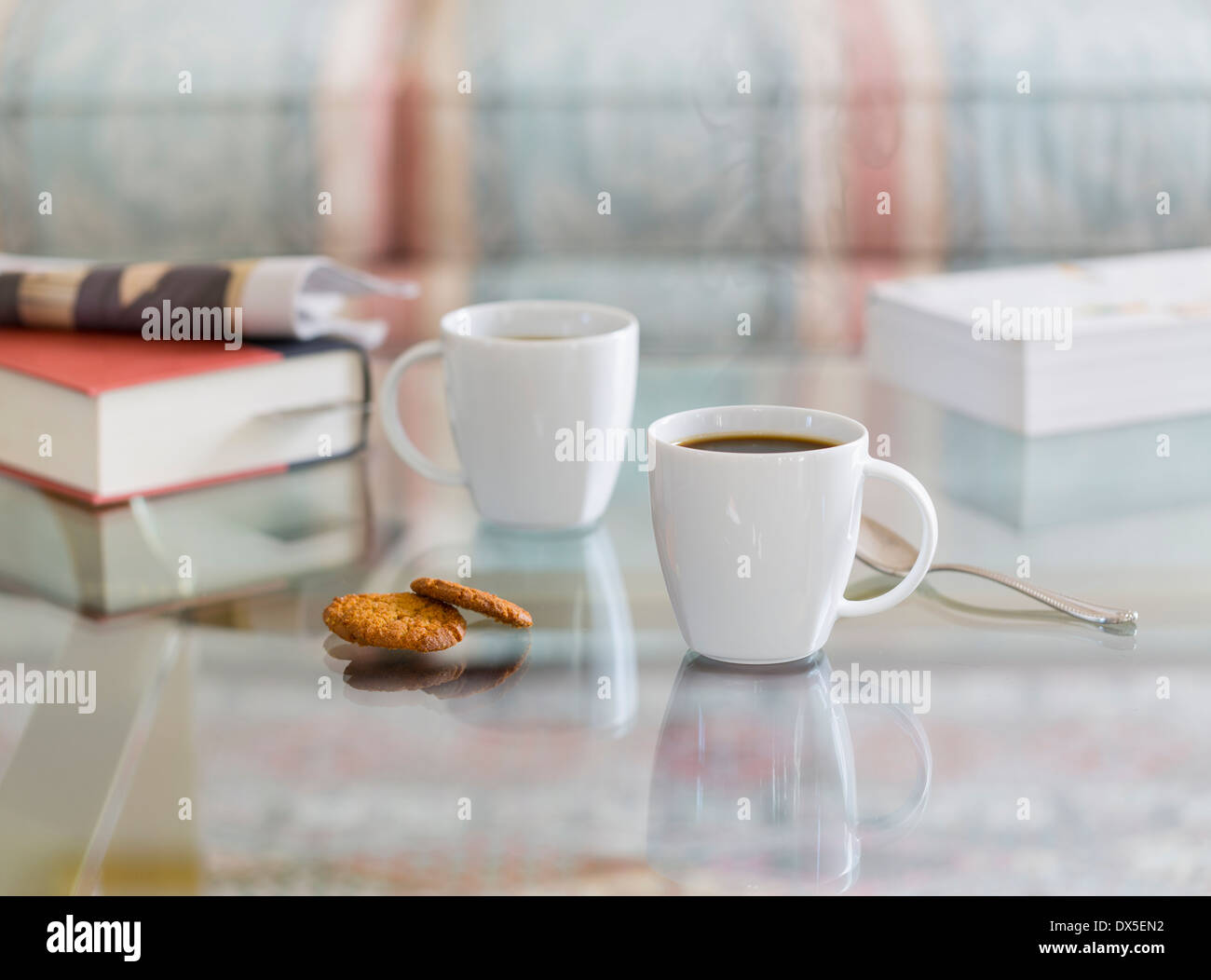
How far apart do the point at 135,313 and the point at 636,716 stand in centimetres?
50

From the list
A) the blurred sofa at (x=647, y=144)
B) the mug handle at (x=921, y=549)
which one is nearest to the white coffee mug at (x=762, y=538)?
the mug handle at (x=921, y=549)

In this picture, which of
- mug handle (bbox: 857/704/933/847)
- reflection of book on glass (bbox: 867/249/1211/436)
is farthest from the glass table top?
reflection of book on glass (bbox: 867/249/1211/436)

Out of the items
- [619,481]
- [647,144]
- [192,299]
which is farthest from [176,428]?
[647,144]

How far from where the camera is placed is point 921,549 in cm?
58

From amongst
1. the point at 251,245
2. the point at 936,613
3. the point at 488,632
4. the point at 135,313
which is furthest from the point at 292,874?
the point at 251,245

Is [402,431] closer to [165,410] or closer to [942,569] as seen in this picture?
[165,410]

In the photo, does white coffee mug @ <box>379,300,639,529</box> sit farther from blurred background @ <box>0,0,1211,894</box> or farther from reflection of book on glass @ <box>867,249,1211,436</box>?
reflection of book on glass @ <box>867,249,1211,436</box>

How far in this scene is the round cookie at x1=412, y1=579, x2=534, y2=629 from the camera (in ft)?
1.92

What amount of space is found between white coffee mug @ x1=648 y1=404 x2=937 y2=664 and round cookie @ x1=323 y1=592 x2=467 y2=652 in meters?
0.10

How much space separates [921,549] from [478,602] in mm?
185

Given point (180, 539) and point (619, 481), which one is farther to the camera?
point (619, 481)

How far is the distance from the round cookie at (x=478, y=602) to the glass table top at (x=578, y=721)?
0.01 m

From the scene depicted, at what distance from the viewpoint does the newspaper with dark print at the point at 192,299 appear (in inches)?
33.8

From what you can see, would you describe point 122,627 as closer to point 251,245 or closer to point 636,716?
point 636,716
